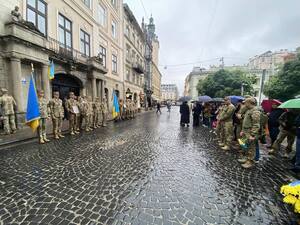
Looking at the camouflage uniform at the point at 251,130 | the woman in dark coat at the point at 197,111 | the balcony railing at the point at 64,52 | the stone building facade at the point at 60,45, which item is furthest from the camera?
the woman in dark coat at the point at 197,111

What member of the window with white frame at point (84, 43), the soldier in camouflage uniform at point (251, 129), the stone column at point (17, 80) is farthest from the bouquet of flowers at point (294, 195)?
the window with white frame at point (84, 43)

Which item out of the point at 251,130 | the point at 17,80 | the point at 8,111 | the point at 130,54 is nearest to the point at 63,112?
the point at 8,111

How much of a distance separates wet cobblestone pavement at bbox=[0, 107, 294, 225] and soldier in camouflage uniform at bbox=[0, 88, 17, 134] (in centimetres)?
319

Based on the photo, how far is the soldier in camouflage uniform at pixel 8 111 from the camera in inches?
284

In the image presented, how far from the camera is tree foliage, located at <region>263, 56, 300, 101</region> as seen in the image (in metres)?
18.2

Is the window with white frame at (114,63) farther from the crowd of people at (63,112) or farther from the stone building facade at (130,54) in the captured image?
the crowd of people at (63,112)

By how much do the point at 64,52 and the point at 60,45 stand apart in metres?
0.57

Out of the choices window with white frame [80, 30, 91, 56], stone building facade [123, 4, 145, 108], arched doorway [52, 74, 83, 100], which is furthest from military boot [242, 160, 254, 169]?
stone building facade [123, 4, 145, 108]

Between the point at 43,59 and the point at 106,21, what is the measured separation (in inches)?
502

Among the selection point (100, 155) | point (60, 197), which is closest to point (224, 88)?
point (100, 155)

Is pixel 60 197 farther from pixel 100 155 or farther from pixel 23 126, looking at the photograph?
pixel 23 126

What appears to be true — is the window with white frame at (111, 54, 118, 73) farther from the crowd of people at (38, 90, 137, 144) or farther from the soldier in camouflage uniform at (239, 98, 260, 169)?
the soldier in camouflage uniform at (239, 98, 260, 169)

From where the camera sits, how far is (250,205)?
2.60m

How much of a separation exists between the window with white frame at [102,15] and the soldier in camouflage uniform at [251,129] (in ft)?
61.9
